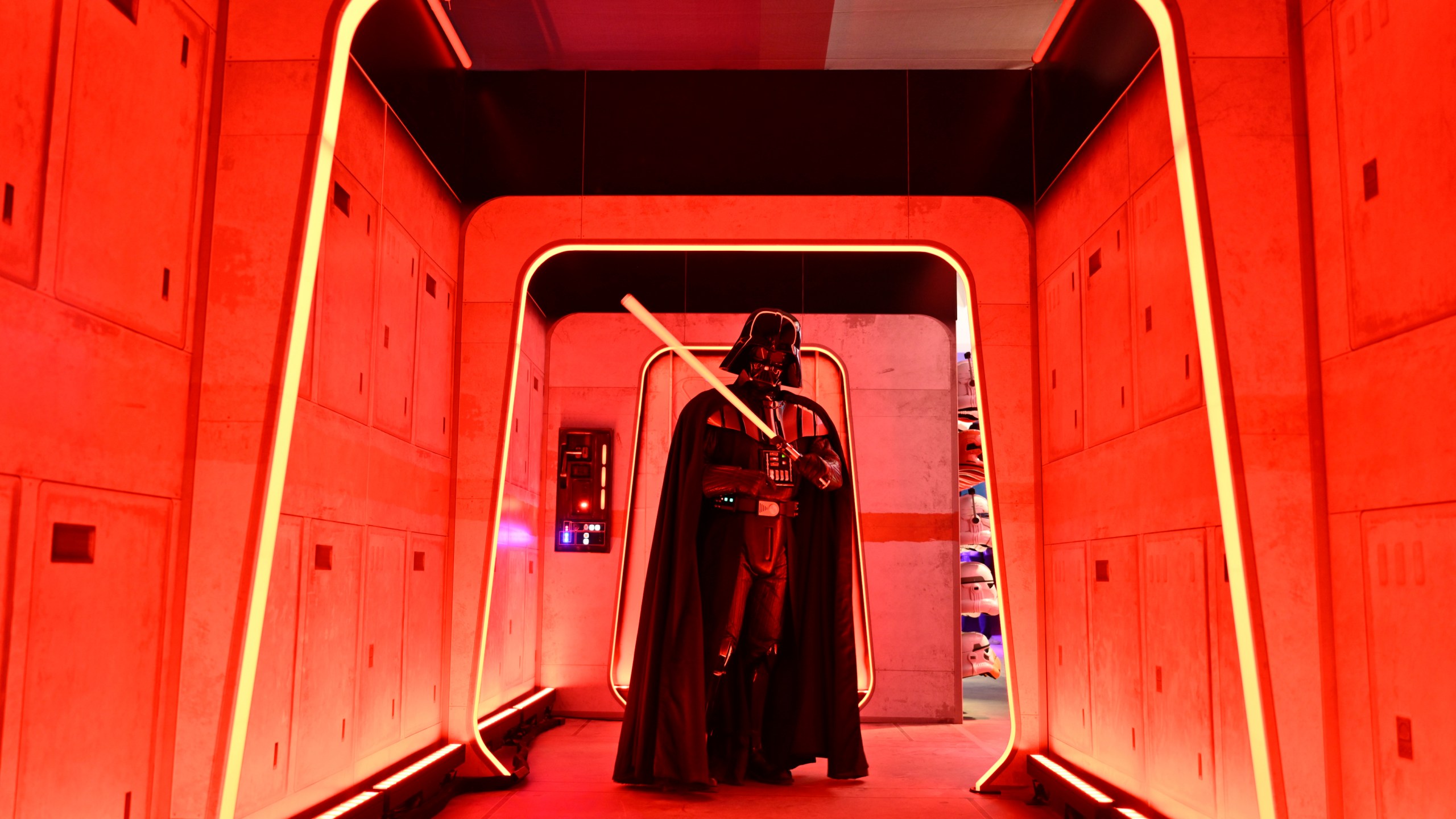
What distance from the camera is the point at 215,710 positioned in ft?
8.57

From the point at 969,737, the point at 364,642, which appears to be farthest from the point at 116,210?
the point at 969,737

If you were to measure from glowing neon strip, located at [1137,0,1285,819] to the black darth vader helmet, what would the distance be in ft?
8.48

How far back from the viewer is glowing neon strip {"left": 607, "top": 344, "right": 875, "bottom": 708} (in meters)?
6.88

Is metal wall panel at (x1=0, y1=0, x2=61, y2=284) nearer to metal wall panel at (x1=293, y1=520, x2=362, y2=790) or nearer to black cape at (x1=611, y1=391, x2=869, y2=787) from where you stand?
metal wall panel at (x1=293, y1=520, x2=362, y2=790)

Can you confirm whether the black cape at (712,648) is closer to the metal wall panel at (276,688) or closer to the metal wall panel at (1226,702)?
the metal wall panel at (276,688)

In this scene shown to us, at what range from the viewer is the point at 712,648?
511 cm

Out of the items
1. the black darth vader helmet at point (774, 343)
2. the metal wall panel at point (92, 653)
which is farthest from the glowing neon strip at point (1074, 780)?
the metal wall panel at point (92, 653)

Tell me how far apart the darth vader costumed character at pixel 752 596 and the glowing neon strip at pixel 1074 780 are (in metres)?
0.86

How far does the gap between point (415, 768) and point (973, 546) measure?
6.50m

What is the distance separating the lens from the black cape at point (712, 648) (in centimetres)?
484

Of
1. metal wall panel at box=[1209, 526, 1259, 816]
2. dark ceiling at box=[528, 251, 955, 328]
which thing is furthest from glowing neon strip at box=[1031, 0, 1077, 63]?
metal wall panel at box=[1209, 526, 1259, 816]

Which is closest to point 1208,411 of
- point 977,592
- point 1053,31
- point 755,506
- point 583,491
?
point 1053,31

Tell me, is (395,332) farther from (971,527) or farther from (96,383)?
(971,527)

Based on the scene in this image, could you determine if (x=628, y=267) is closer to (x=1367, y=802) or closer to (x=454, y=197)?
(x=454, y=197)
